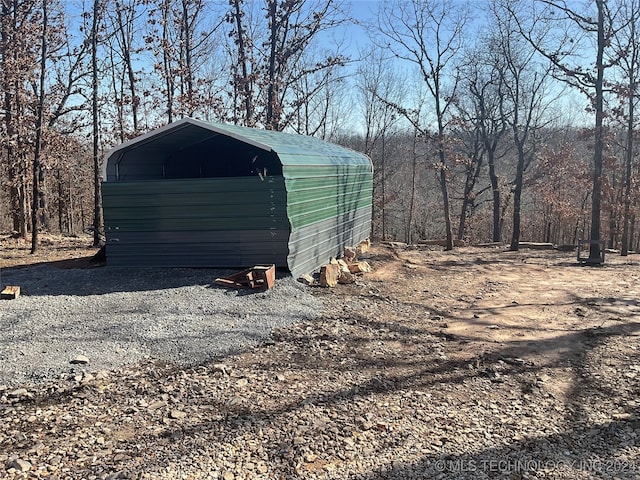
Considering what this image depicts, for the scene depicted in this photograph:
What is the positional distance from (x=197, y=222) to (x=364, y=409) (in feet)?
17.2

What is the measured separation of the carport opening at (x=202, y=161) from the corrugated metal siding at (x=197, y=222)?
4.44ft

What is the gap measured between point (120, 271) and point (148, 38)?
33.7ft

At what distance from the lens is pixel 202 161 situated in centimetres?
1119

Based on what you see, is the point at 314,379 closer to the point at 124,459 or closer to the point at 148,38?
the point at 124,459

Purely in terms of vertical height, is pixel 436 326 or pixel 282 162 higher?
pixel 282 162

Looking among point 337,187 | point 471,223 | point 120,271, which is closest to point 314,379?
point 120,271

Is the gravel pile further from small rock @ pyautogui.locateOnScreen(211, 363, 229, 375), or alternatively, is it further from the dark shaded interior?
the dark shaded interior

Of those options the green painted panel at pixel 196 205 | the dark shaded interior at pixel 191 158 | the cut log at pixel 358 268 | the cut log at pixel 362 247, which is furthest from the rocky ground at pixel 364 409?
the cut log at pixel 362 247

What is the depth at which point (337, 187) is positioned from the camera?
426 inches

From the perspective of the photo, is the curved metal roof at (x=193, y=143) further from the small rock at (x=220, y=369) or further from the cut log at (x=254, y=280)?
the small rock at (x=220, y=369)

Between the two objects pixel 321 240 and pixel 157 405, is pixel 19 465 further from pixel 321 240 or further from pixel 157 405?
pixel 321 240

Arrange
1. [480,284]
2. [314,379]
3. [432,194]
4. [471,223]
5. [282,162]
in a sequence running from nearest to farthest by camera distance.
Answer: [314,379] < [282,162] < [480,284] < [471,223] < [432,194]

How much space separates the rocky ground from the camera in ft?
9.95

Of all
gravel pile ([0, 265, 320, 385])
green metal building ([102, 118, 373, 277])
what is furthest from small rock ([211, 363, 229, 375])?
green metal building ([102, 118, 373, 277])
